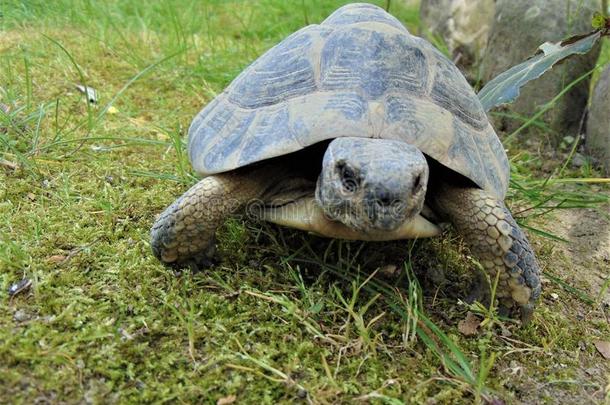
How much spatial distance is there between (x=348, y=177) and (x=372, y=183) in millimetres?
109

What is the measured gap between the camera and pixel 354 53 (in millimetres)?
2084

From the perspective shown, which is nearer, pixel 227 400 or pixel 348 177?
pixel 227 400

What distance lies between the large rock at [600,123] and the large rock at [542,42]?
172 millimetres

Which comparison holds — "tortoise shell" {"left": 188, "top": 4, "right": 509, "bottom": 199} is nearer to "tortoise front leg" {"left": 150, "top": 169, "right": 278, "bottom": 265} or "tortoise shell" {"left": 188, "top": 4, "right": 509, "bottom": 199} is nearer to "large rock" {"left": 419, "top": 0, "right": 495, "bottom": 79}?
"tortoise front leg" {"left": 150, "top": 169, "right": 278, "bottom": 265}

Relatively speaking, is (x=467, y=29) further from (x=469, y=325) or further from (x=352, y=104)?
(x=469, y=325)

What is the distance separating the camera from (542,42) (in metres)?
4.01

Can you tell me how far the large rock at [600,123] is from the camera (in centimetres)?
363

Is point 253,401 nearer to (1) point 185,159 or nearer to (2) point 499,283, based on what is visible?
(2) point 499,283

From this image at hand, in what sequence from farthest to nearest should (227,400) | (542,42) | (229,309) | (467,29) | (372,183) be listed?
(467,29) → (542,42) → (229,309) → (372,183) → (227,400)

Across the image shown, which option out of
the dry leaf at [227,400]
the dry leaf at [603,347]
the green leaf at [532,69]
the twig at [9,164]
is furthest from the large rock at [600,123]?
the twig at [9,164]

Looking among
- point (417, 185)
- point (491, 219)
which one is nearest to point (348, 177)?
point (417, 185)

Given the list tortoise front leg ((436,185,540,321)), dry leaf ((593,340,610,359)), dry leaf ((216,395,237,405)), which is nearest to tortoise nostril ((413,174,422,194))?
tortoise front leg ((436,185,540,321))

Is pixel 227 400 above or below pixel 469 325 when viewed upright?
above

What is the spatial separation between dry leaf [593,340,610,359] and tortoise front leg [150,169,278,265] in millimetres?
1410
